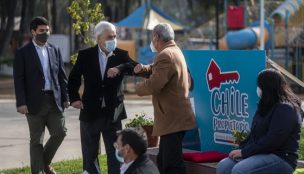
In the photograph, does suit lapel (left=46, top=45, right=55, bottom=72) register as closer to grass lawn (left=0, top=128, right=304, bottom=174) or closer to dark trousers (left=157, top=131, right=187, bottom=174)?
grass lawn (left=0, top=128, right=304, bottom=174)

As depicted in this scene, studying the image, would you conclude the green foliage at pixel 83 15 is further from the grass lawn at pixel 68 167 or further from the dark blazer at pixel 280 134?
the dark blazer at pixel 280 134

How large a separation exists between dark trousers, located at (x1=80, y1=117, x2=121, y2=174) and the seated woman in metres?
1.70

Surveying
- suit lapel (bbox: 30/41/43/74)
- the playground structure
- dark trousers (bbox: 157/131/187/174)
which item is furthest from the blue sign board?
the playground structure

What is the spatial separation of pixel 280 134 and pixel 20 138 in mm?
7026

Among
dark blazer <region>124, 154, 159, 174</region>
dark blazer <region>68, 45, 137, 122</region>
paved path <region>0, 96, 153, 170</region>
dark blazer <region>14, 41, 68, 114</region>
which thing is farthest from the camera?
paved path <region>0, 96, 153, 170</region>

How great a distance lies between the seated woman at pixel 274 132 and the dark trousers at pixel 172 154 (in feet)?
2.61

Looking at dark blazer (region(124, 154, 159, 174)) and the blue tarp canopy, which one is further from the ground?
the blue tarp canopy

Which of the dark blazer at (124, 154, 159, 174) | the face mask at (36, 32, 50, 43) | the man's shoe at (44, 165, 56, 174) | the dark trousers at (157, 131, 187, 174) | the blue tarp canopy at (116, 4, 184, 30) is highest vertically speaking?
the blue tarp canopy at (116, 4, 184, 30)

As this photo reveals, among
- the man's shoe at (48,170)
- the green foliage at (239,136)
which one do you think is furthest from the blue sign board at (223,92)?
the man's shoe at (48,170)

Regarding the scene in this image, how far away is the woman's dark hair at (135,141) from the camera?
198 inches

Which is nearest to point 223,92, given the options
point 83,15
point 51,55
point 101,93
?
point 101,93

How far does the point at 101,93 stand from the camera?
23.9ft

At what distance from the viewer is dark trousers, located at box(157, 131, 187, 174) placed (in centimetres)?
673

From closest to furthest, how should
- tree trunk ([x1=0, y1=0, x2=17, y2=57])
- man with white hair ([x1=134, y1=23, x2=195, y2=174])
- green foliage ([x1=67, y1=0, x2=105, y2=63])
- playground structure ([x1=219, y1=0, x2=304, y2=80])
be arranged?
man with white hair ([x1=134, y1=23, x2=195, y2=174]) < green foliage ([x1=67, y1=0, x2=105, y2=63]) < playground structure ([x1=219, y1=0, x2=304, y2=80]) < tree trunk ([x1=0, y1=0, x2=17, y2=57])
